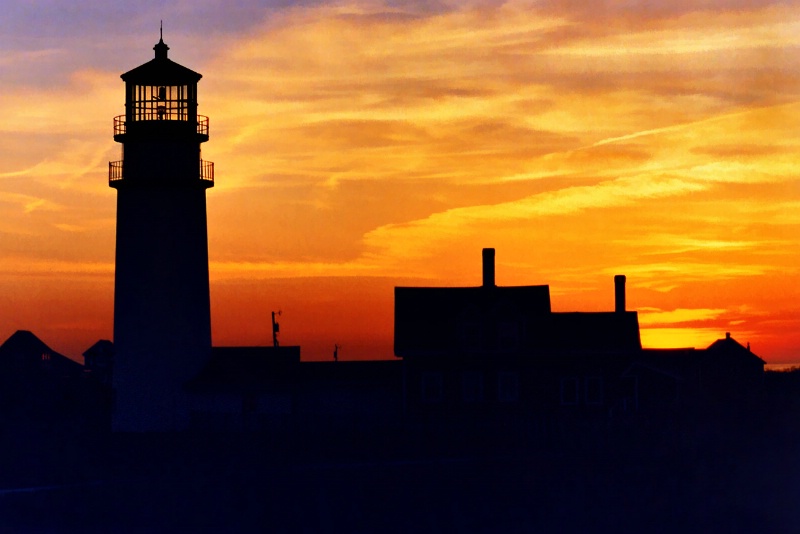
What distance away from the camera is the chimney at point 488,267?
6481 centimetres

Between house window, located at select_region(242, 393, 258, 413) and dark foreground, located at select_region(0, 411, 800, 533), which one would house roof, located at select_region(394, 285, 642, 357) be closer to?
dark foreground, located at select_region(0, 411, 800, 533)

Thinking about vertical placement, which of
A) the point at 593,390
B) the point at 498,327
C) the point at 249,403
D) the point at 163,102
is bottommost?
the point at 249,403

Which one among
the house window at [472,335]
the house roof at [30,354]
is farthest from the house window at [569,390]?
the house roof at [30,354]

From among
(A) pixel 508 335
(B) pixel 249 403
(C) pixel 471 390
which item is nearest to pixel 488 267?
(A) pixel 508 335

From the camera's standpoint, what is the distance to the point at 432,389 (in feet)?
203

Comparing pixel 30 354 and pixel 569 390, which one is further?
pixel 30 354

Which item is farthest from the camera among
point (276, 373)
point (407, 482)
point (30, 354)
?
point (30, 354)

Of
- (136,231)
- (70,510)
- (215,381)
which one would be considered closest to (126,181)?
(136,231)

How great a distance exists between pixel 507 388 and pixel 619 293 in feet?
22.9

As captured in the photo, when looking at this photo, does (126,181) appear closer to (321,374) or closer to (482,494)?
(321,374)

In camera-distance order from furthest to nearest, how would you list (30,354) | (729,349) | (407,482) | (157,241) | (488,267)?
(30,354) → (729,349) → (488,267) → (157,241) → (407,482)

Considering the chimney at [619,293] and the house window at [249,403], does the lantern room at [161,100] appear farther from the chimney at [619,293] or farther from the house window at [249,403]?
the chimney at [619,293]

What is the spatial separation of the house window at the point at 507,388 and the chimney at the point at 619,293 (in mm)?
5571

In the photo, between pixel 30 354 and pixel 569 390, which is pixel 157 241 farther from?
pixel 30 354
